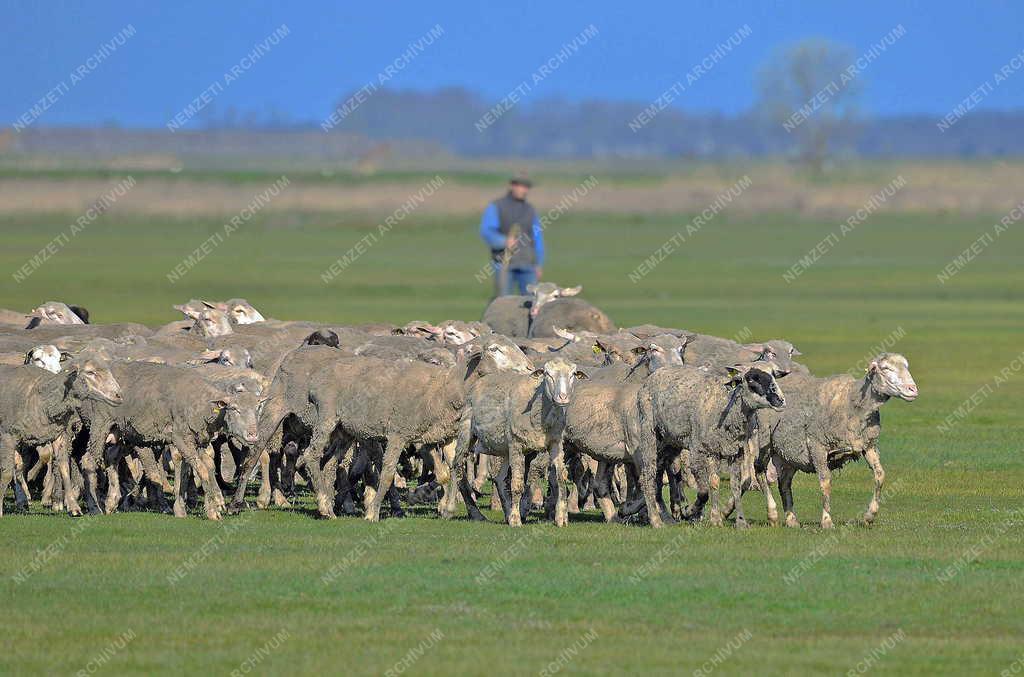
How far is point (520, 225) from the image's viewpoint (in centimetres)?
2986

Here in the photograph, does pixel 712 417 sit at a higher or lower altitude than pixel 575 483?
higher

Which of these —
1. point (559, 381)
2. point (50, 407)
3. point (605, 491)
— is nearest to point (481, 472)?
point (605, 491)

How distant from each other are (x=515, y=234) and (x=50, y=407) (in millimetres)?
13614

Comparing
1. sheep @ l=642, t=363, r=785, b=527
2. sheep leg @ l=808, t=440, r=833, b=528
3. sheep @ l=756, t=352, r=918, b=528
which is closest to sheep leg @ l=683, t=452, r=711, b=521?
sheep @ l=642, t=363, r=785, b=527

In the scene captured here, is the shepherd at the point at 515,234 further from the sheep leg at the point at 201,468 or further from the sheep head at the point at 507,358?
the sheep leg at the point at 201,468

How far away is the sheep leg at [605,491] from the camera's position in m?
17.2

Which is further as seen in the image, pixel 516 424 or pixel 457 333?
pixel 457 333

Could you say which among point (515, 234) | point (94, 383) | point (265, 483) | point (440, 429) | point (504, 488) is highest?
point (515, 234)

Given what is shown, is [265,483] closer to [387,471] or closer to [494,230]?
[387,471]

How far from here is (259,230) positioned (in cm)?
9156

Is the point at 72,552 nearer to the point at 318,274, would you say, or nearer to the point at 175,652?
the point at 175,652

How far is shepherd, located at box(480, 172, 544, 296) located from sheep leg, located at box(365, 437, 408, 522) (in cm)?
1267

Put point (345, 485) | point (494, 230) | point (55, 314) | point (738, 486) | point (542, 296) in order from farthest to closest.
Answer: point (494, 230) → point (542, 296) → point (55, 314) → point (345, 485) → point (738, 486)

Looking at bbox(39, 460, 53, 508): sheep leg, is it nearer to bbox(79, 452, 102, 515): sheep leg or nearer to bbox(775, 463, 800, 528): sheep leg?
bbox(79, 452, 102, 515): sheep leg
